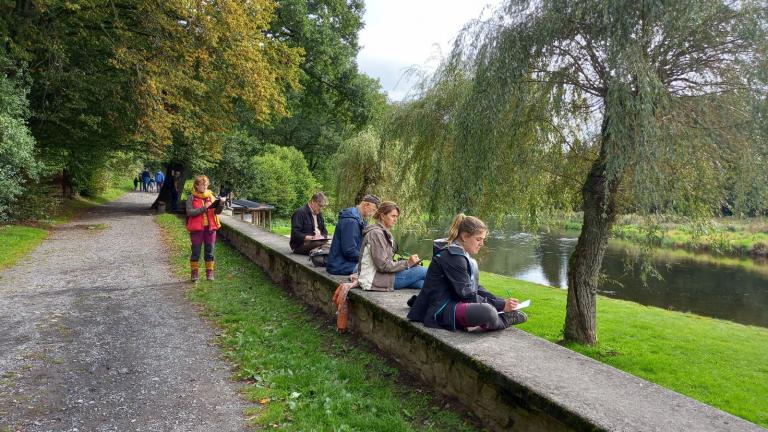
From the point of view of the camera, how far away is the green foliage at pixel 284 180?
34438 millimetres

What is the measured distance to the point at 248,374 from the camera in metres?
4.28

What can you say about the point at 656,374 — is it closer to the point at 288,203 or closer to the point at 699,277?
the point at 699,277

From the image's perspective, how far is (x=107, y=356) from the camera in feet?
15.3

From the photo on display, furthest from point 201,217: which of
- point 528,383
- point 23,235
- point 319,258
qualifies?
point 23,235

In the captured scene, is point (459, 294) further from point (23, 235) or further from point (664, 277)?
point (664, 277)

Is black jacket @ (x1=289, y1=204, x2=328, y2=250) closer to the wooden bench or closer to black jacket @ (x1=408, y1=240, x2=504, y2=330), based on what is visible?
black jacket @ (x1=408, y1=240, x2=504, y2=330)

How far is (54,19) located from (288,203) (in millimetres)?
24054

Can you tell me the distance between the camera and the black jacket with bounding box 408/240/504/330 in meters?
3.81

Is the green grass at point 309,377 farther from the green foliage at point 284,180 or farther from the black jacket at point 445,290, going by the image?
the green foliage at point 284,180

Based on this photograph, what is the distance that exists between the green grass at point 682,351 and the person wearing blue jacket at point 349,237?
3460 millimetres

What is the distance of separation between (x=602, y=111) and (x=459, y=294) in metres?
3.57

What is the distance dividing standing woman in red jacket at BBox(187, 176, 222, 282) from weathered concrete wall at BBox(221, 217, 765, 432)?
4.05m

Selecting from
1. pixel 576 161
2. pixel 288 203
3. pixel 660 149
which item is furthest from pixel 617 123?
pixel 288 203

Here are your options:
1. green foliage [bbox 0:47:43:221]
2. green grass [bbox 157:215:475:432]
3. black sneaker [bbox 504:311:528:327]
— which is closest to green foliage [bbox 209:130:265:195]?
green foliage [bbox 0:47:43:221]
